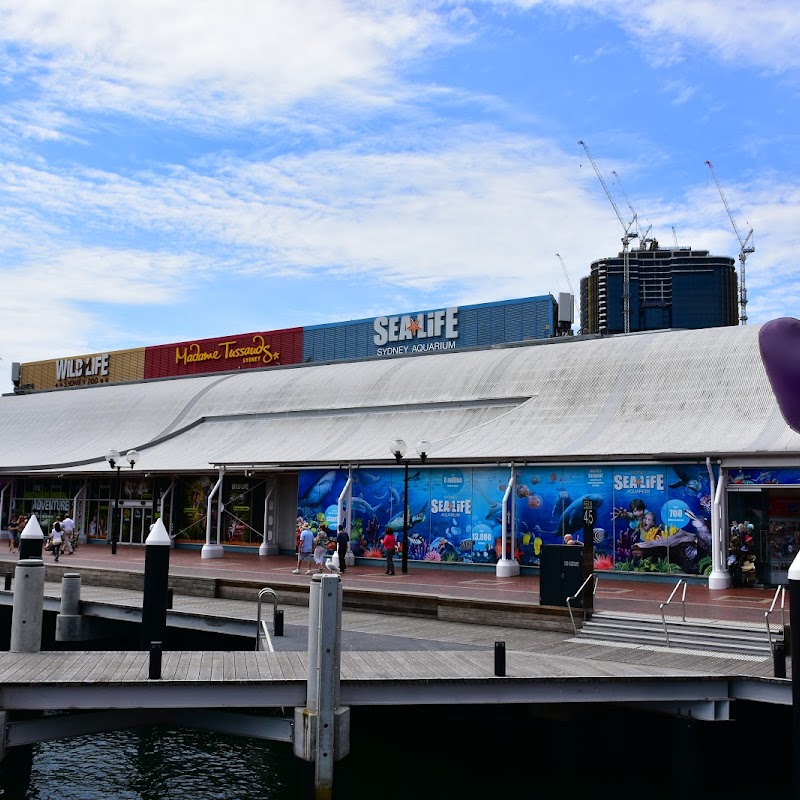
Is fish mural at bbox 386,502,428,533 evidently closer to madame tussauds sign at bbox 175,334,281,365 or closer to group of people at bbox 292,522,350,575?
group of people at bbox 292,522,350,575

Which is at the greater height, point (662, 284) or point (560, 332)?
point (662, 284)

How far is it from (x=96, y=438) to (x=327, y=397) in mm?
14165

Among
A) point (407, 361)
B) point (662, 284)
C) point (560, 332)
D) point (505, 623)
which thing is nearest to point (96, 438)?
point (407, 361)

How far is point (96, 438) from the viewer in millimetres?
48156

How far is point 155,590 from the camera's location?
1773 centimetres

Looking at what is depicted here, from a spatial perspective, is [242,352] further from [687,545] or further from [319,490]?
[687,545]

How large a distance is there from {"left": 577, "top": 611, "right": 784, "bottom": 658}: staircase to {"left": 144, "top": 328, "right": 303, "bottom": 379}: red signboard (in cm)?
3766

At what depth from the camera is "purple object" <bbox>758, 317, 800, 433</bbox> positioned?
429 inches

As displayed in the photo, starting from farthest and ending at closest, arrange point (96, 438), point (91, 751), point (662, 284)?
point (662, 284) → point (96, 438) → point (91, 751)

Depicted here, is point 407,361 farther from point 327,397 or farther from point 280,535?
point 280,535

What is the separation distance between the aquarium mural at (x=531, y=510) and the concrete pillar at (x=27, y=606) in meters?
16.9

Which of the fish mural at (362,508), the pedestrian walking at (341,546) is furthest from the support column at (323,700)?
the fish mural at (362,508)

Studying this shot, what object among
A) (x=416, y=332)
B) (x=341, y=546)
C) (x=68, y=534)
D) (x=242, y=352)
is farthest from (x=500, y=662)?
(x=242, y=352)

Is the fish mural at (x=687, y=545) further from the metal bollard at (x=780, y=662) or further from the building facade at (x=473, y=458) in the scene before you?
the metal bollard at (x=780, y=662)
